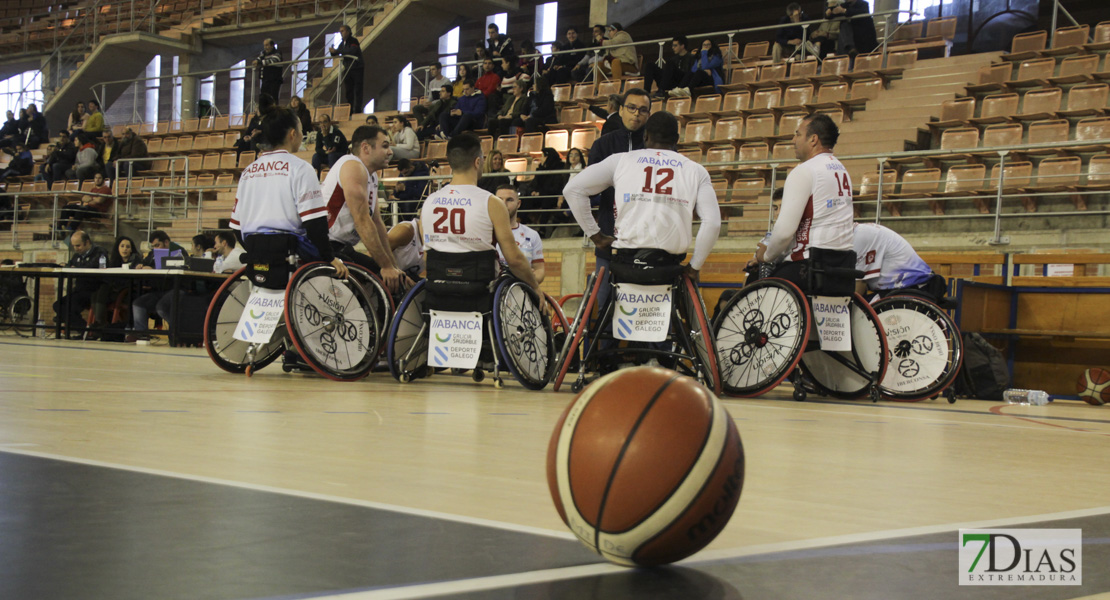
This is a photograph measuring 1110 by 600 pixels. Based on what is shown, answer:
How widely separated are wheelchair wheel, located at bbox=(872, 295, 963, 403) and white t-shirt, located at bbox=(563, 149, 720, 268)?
1508mm

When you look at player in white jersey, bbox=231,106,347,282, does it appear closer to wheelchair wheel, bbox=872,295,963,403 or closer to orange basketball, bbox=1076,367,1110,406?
wheelchair wheel, bbox=872,295,963,403

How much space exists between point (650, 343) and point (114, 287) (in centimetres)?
822

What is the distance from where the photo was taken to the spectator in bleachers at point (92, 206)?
18.4m

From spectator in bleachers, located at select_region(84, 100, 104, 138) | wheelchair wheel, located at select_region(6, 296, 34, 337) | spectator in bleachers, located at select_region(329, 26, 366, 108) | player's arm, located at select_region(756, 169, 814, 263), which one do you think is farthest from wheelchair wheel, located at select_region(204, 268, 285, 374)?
spectator in bleachers, located at select_region(84, 100, 104, 138)

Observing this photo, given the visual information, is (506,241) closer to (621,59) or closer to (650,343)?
(650,343)

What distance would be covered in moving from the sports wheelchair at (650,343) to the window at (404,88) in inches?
858

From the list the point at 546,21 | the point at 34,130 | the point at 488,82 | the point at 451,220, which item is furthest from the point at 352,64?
the point at 451,220

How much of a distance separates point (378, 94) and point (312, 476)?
23326 millimetres

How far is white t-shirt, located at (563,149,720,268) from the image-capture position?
5867mm

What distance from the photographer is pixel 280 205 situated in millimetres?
6188

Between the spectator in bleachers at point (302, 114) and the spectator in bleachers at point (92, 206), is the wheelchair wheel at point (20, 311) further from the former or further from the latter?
the spectator in bleachers at point (302, 114)

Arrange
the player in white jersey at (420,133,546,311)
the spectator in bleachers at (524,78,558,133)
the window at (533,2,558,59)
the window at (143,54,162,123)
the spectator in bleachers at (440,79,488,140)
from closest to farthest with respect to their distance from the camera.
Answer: the player in white jersey at (420,133,546,311)
the spectator in bleachers at (524,78,558,133)
the spectator in bleachers at (440,79,488,140)
the window at (533,2,558,59)
the window at (143,54,162,123)

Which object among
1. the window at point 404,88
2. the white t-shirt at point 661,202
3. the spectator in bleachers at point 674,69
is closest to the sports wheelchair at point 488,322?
the white t-shirt at point 661,202

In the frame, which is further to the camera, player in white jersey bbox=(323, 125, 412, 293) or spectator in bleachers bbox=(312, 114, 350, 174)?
spectator in bleachers bbox=(312, 114, 350, 174)
